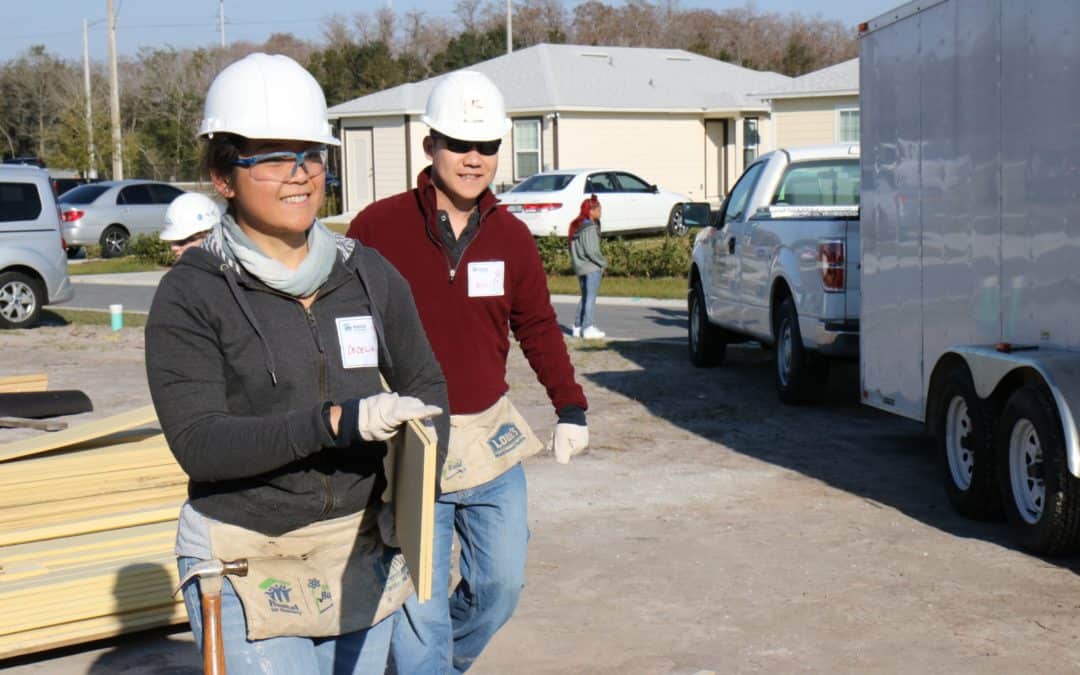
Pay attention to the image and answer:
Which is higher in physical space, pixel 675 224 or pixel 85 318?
pixel 675 224

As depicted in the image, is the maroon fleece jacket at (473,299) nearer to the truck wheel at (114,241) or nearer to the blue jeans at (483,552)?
the blue jeans at (483,552)

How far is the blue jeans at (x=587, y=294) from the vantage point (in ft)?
54.1

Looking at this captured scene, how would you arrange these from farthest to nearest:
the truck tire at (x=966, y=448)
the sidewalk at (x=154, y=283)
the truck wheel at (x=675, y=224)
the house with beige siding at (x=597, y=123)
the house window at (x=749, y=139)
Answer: the house window at (x=749, y=139) < the house with beige siding at (x=597, y=123) < the truck wheel at (x=675, y=224) < the sidewalk at (x=154, y=283) < the truck tire at (x=966, y=448)

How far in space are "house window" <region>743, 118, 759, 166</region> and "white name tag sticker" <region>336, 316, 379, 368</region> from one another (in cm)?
3978

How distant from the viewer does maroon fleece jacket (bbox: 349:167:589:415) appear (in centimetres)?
460

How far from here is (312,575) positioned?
10.5 ft

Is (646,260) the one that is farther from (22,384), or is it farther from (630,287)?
(22,384)

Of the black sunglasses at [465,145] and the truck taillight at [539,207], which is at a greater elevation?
the truck taillight at [539,207]

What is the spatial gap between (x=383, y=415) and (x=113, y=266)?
28088 mm

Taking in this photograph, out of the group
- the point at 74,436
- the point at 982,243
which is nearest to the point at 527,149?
the point at 982,243

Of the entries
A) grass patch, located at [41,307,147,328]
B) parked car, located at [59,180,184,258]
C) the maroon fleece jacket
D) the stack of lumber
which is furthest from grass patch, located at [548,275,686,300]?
the maroon fleece jacket

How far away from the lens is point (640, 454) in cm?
1005

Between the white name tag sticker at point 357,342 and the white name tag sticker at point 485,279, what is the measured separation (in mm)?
1478

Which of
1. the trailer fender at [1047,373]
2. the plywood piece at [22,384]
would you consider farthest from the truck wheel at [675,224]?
the trailer fender at [1047,373]
